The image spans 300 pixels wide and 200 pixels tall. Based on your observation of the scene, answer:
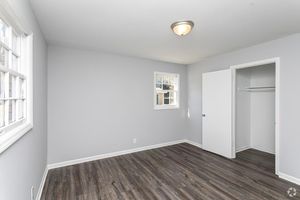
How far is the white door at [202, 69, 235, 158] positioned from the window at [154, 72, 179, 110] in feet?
3.00

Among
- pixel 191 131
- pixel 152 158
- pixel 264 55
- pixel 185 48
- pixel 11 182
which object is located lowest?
pixel 152 158

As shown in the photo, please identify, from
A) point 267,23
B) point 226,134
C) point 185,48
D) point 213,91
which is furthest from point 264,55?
point 226,134

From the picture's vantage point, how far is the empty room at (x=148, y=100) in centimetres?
173

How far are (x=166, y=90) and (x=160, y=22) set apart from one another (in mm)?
2603

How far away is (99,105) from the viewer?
3520 mm

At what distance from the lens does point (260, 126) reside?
4172 mm

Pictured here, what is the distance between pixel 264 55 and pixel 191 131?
2.73m

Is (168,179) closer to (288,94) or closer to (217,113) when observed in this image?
(217,113)

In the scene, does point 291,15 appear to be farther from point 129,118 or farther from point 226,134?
point 129,118

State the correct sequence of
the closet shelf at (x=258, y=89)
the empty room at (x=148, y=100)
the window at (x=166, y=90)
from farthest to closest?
the window at (x=166, y=90)
the closet shelf at (x=258, y=89)
the empty room at (x=148, y=100)

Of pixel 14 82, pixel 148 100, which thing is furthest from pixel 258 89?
pixel 14 82

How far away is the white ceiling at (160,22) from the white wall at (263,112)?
158 centimetres

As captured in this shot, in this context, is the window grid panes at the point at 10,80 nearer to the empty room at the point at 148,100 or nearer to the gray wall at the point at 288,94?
the empty room at the point at 148,100

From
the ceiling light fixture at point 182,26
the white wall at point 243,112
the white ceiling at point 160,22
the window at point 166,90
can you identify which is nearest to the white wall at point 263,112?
the white wall at point 243,112
